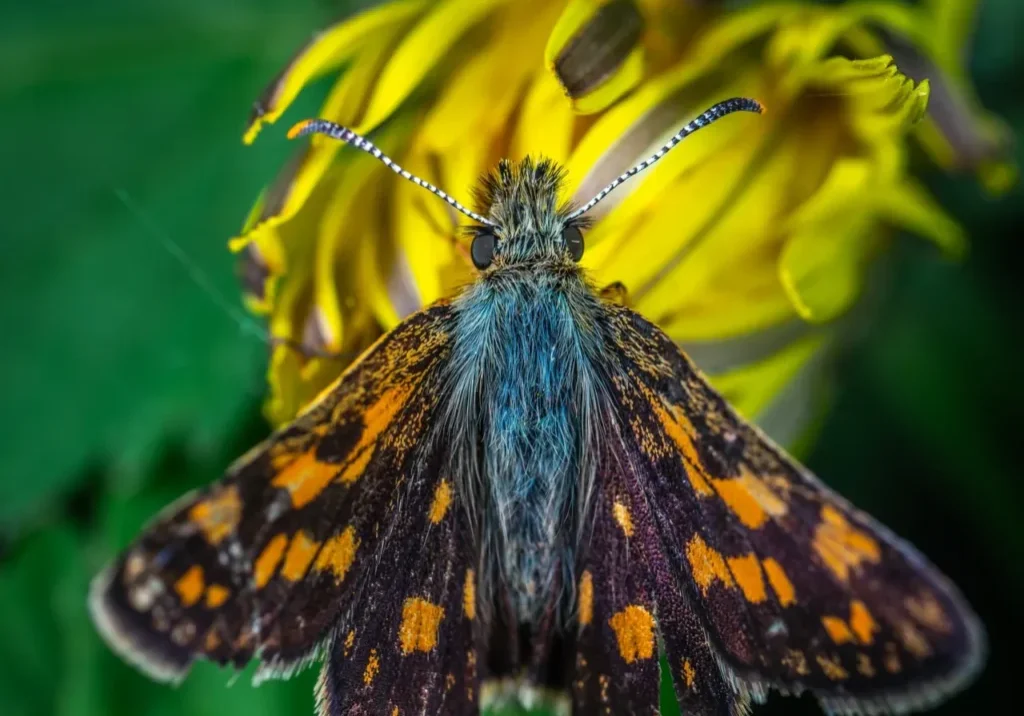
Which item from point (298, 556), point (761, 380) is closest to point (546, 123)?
point (761, 380)

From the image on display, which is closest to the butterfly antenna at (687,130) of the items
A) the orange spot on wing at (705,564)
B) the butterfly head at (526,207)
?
the butterfly head at (526,207)

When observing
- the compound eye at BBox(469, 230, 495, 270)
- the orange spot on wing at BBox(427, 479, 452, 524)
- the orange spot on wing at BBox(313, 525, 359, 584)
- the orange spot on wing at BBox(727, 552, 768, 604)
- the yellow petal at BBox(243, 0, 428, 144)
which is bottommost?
the orange spot on wing at BBox(727, 552, 768, 604)

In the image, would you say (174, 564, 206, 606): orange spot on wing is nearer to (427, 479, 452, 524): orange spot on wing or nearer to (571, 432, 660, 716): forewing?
(427, 479, 452, 524): orange spot on wing

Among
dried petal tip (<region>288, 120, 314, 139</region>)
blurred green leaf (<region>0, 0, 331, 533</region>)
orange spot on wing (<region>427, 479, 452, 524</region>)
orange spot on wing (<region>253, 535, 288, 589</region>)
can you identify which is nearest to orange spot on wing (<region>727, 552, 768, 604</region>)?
orange spot on wing (<region>427, 479, 452, 524</region>)

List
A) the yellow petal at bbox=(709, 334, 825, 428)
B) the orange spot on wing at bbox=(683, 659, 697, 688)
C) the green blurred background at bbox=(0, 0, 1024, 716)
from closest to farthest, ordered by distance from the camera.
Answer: the orange spot on wing at bbox=(683, 659, 697, 688)
the yellow petal at bbox=(709, 334, 825, 428)
the green blurred background at bbox=(0, 0, 1024, 716)

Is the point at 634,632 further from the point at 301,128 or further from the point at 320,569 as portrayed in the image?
the point at 301,128

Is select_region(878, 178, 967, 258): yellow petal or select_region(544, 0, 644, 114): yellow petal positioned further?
select_region(878, 178, 967, 258): yellow petal
